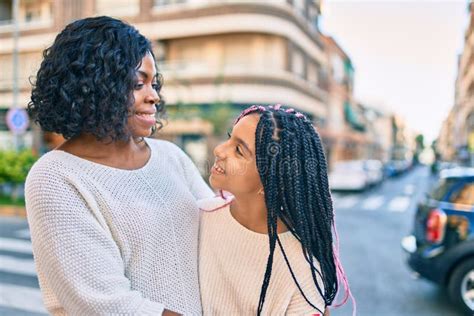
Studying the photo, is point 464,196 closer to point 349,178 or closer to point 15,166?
point 15,166

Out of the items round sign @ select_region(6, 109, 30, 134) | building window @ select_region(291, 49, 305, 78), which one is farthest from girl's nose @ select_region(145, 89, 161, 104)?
building window @ select_region(291, 49, 305, 78)

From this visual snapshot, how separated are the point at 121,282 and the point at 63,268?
0.40ft

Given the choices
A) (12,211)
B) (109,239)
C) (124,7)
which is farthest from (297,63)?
(109,239)

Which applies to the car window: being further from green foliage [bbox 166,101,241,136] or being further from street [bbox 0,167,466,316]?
green foliage [bbox 166,101,241,136]

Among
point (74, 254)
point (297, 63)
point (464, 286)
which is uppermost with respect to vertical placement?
point (297, 63)

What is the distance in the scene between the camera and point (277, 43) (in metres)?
20.4

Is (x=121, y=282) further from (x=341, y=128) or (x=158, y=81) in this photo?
(x=341, y=128)

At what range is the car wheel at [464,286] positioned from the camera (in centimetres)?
455

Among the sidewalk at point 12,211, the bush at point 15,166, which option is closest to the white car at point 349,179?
the bush at point 15,166

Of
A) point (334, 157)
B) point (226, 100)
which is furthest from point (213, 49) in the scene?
point (334, 157)

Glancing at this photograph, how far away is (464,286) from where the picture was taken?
4602 mm

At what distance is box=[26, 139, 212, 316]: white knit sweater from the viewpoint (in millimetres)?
970

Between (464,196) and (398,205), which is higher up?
(464,196)

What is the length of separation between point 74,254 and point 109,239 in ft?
0.27
